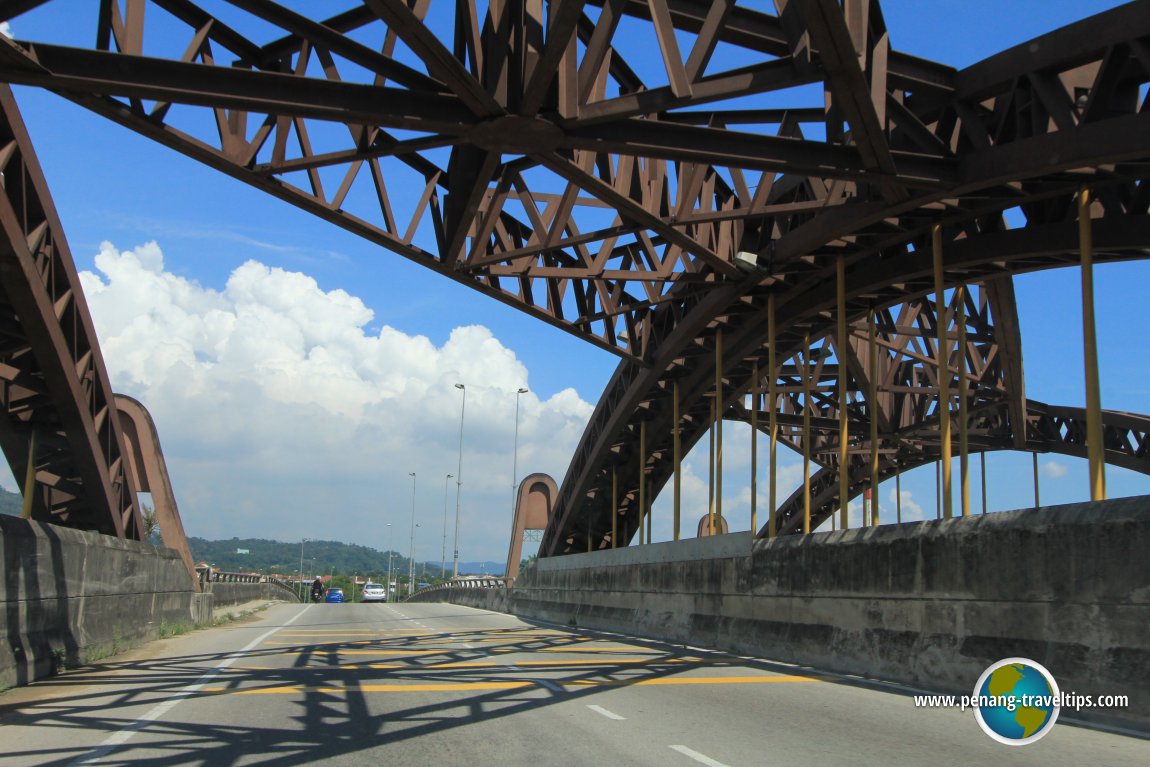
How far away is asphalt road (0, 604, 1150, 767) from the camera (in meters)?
7.83

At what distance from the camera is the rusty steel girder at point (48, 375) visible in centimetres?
1508

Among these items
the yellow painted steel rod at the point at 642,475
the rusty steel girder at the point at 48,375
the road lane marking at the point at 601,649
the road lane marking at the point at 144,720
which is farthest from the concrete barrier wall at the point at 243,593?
the road lane marking at the point at 144,720

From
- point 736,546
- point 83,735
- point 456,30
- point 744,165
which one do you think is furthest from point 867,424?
point 83,735

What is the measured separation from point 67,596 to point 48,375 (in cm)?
514

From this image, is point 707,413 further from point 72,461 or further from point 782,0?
point 782,0

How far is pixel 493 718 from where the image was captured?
9797 mm

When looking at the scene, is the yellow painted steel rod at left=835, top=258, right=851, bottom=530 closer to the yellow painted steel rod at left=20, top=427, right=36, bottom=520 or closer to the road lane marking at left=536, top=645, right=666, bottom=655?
the road lane marking at left=536, top=645, right=666, bottom=655

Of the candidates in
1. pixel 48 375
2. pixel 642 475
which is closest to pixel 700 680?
pixel 48 375

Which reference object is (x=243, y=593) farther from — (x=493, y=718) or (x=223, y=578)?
(x=493, y=718)

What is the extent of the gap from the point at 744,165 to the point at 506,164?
5353 mm

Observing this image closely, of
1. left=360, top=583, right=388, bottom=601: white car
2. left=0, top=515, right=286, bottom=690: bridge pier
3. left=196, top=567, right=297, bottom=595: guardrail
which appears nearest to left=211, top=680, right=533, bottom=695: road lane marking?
left=0, top=515, right=286, bottom=690: bridge pier

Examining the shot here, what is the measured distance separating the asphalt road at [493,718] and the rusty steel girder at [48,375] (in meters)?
5.47

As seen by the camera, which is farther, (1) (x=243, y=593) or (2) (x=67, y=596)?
(1) (x=243, y=593)

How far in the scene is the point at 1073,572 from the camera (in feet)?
32.9
